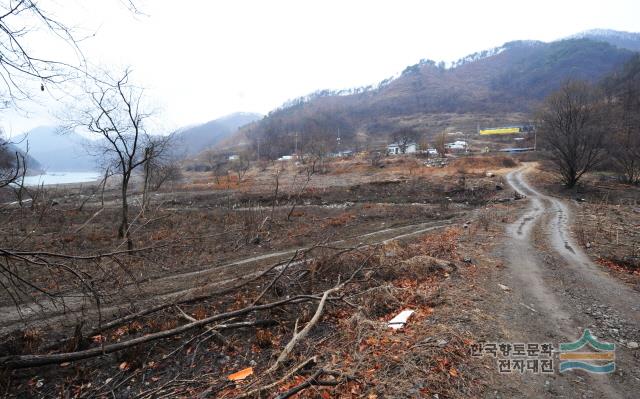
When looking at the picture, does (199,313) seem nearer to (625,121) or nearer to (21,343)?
(21,343)

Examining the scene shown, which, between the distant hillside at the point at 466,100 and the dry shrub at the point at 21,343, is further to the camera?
the distant hillside at the point at 466,100

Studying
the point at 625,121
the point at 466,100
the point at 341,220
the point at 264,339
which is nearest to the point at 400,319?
the point at 264,339

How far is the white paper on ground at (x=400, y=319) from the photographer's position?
223 inches

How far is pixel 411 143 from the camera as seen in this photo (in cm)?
9325

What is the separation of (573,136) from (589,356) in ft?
99.7

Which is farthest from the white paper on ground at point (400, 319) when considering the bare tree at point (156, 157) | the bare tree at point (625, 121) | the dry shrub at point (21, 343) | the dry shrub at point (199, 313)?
the bare tree at point (625, 121)

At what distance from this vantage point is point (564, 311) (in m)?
6.20

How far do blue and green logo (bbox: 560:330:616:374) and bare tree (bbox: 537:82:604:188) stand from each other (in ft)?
97.8

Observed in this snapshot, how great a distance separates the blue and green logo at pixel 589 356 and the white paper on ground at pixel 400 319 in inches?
92.5

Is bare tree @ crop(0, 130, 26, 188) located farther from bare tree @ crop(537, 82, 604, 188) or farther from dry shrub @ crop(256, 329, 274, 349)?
bare tree @ crop(537, 82, 604, 188)

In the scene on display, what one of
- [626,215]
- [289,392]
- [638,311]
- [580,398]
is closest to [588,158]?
[626,215]

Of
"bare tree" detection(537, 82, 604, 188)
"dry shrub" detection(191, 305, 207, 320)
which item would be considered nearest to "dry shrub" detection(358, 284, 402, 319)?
"dry shrub" detection(191, 305, 207, 320)

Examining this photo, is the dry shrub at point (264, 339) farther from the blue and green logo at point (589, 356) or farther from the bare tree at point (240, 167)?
the bare tree at point (240, 167)

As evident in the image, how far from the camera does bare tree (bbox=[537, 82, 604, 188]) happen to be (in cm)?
2747
